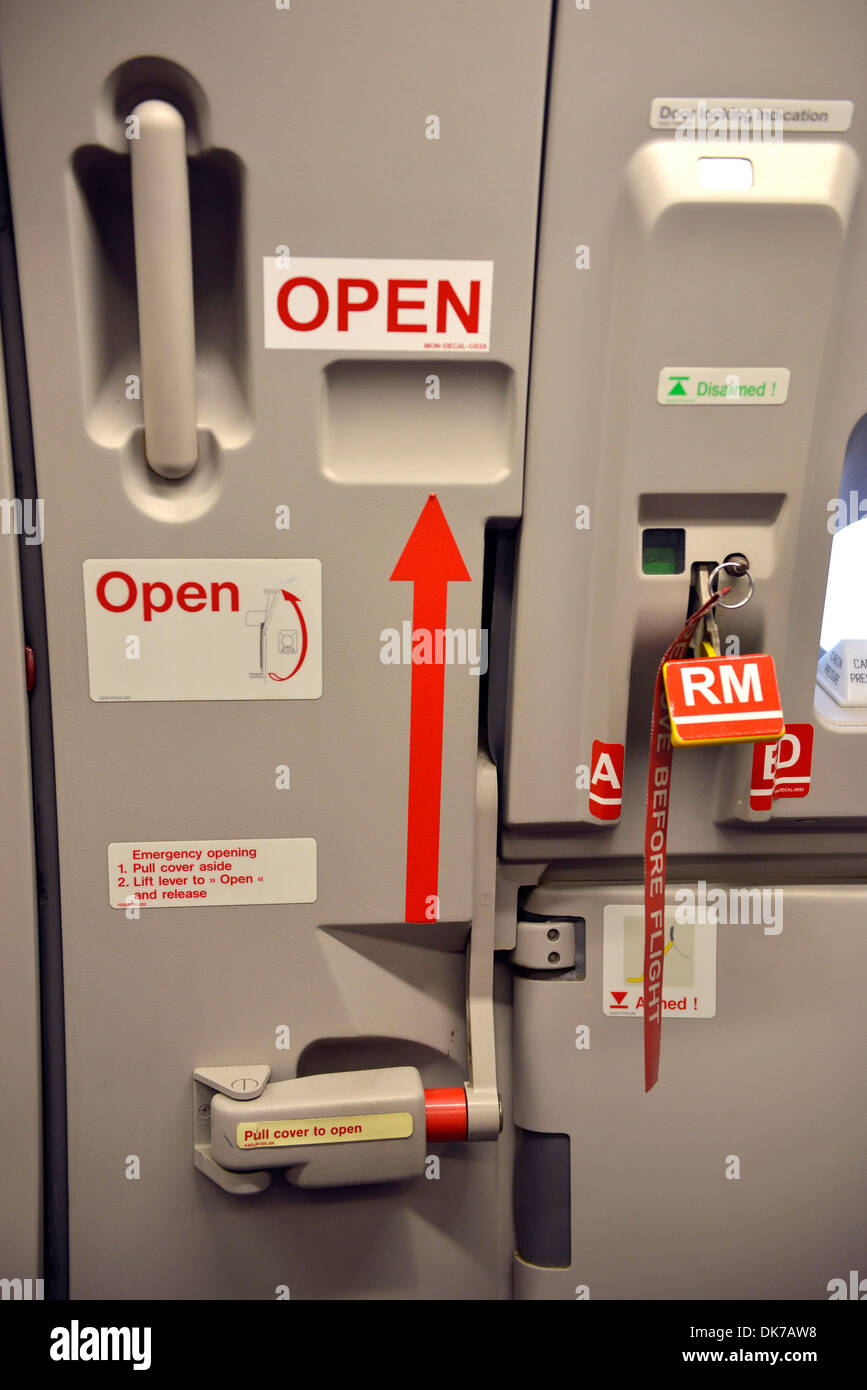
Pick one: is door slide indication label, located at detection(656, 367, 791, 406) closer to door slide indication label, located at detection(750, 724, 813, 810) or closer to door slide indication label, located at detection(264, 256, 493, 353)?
door slide indication label, located at detection(264, 256, 493, 353)

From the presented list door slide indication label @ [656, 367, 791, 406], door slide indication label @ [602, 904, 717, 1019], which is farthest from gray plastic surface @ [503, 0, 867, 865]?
door slide indication label @ [602, 904, 717, 1019]

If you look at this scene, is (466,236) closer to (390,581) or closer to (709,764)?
(390,581)

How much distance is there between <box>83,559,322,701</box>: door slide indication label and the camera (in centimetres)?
129

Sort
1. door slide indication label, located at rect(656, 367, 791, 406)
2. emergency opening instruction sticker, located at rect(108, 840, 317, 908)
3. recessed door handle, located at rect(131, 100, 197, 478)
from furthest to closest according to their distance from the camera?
1. emergency opening instruction sticker, located at rect(108, 840, 317, 908)
2. door slide indication label, located at rect(656, 367, 791, 406)
3. recessed door handle, located at rect(131, 100, 197, 478)

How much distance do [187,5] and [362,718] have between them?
0.89 m

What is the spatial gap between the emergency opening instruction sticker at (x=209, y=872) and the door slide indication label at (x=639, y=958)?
0.46 metres

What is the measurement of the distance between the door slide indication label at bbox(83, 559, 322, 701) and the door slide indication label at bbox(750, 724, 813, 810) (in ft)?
2.09

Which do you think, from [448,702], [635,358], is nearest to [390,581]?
[448,702]

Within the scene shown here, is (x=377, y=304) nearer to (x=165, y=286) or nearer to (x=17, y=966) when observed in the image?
(x=165, y=286)

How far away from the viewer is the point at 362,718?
1.34 metres

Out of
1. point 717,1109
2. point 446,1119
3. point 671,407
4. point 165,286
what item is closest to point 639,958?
point 717,1109

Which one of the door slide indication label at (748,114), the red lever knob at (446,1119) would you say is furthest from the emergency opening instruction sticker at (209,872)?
the door slide indication label at (748,114)

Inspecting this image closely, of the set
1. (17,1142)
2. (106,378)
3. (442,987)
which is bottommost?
(17,1142)

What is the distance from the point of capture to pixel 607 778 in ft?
4.51
